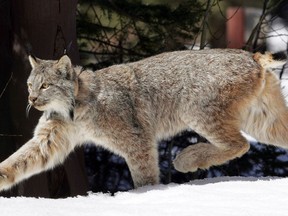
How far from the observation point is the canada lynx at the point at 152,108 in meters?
5.71

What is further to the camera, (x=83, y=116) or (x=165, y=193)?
(x=83, y=116)

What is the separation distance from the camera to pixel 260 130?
244 inches

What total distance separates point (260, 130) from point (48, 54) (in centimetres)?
223

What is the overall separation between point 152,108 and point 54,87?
0.83 metres

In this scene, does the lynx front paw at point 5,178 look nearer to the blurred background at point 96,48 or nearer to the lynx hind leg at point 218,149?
the lynx hind leg at point 218,149

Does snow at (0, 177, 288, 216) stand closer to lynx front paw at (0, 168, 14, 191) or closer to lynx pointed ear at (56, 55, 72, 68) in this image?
lynx front paw at (0, 168, 14, 191)

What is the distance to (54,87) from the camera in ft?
18.5

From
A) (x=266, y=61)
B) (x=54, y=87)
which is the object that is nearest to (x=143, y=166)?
(x=54, y=87)

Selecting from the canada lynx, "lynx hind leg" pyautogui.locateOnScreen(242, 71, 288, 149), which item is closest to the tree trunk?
the canada lynx

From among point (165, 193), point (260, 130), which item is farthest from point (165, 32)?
point (165, 193)

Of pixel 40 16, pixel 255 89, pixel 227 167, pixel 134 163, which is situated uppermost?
pixel 40 16

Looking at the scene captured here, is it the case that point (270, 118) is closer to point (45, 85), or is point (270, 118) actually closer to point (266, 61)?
point (266, 61)

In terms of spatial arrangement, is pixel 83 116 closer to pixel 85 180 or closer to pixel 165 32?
pixel 85 180

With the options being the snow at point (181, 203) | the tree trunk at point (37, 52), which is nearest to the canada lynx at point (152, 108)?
the snow at point (181, 203)
